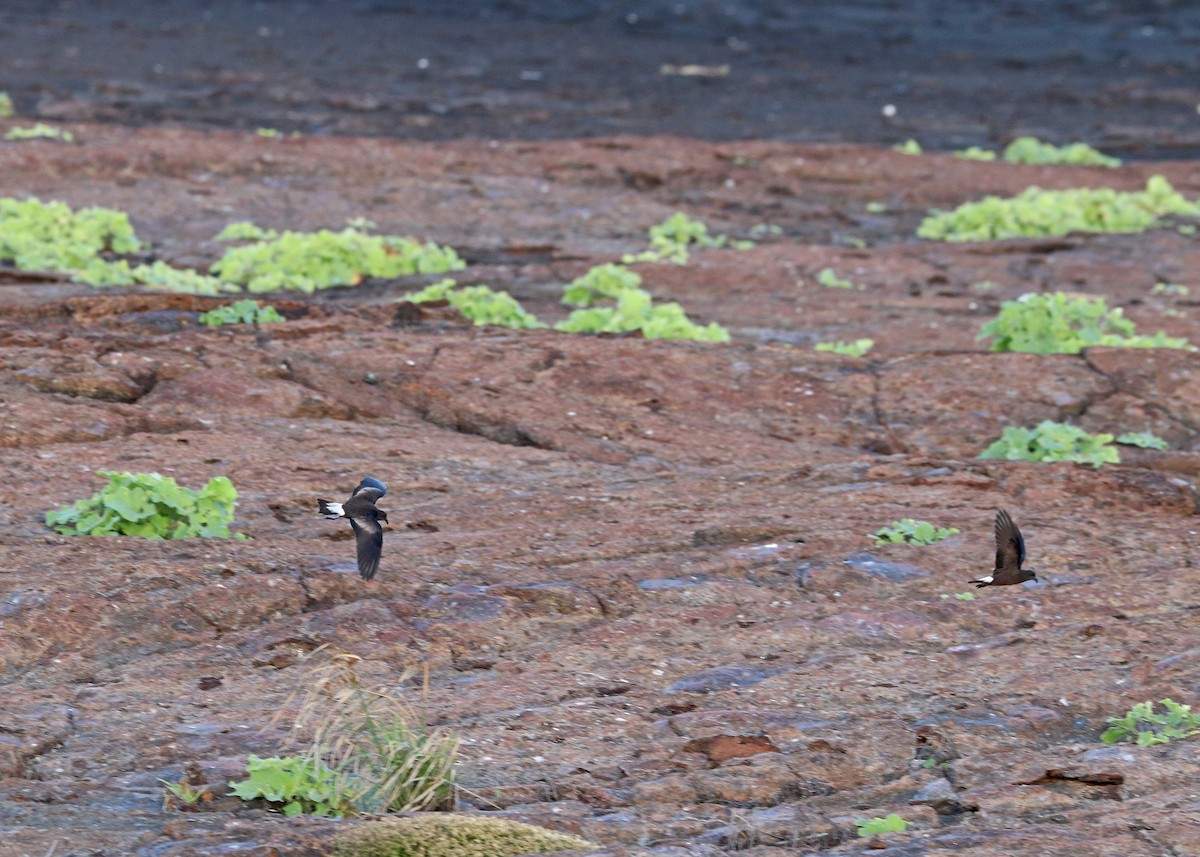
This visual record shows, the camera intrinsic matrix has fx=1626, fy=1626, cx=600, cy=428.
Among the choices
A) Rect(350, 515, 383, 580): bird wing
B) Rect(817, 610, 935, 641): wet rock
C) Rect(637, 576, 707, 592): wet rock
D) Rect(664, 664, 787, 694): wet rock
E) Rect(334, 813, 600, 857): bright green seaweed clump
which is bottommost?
Rect(664, 664, 787, 694): wet rock

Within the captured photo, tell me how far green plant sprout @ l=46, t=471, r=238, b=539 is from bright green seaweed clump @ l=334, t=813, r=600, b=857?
2273mm

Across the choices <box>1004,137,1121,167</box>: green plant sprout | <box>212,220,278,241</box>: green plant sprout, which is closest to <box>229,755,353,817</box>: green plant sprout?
<box>212,220,278,241</box>: green plant sprout

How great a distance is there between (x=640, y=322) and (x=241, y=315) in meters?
2.15

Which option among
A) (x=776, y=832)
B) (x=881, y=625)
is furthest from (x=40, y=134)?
(x=776, y=832)

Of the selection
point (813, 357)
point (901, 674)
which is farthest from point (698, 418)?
point (901, 674)

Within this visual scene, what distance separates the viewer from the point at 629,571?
568 cm

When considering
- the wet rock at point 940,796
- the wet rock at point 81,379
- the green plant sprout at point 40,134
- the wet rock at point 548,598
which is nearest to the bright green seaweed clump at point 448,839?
the wet rock at point 940,796

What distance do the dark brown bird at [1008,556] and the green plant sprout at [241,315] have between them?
4.27 metres

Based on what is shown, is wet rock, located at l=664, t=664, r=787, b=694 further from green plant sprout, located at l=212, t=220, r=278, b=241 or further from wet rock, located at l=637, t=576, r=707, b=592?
green plant sprout, located at l=212, t=220, r=278, b=241

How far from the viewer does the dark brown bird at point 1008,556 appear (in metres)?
5.31

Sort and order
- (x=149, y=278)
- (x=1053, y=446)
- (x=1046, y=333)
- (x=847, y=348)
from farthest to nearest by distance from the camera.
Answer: (x=149, y=278) < (x=847, y=348) < (x=1046, y=333) < (x=1053, y=446)

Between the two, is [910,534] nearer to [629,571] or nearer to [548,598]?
[629,571]

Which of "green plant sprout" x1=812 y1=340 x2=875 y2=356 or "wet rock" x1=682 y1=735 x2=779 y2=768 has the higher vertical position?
"green plant sprout" x1=812 y1=340 x2=875 y2=356

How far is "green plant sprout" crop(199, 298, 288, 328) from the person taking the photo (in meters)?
8.30
